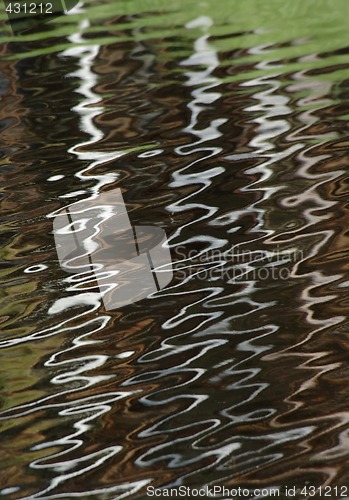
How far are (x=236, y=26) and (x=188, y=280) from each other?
9.03ft

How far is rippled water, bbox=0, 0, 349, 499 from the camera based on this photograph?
171 cm

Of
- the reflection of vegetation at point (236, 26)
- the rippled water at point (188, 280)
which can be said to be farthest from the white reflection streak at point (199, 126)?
the reflection of vegetation at point (236, 26)

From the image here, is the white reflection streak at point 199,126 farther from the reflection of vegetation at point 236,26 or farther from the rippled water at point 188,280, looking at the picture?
the reflection of vegetation at point 236,26

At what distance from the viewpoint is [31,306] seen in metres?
2.29

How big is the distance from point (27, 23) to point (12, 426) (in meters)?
4.06

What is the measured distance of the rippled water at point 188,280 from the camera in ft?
5.60

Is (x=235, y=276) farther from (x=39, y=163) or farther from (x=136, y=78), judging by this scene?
(x=136, y=78)

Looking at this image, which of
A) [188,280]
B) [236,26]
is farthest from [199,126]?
[236,26]

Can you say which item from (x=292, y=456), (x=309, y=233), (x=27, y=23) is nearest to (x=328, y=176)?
(x=309, y=233)

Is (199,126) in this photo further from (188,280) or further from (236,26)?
(236,26)

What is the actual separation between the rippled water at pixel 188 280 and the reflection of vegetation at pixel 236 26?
3cm

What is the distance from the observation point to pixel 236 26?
480cm

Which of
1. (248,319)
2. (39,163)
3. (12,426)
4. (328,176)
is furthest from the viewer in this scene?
(39,163)

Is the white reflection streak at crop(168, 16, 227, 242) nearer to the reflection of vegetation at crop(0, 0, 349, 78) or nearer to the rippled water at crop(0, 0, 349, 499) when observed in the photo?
the rippled water at crop(0, 0, 349, 499)
